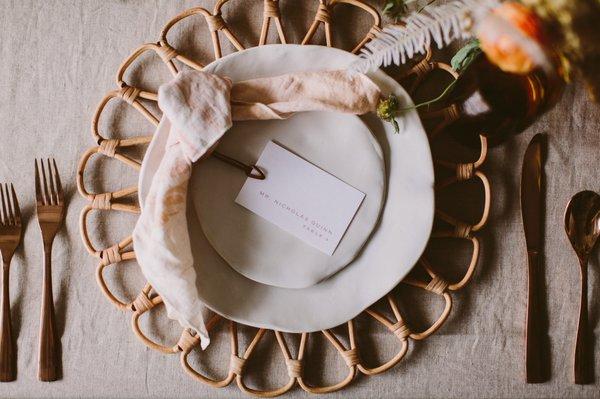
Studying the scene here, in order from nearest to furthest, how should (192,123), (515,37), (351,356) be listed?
(515,37) < (192,123) < (351,356)

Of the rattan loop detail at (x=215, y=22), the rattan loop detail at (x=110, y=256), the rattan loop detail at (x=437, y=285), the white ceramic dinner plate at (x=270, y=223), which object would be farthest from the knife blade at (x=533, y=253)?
the rattan loop detail at (x=110, y=256)

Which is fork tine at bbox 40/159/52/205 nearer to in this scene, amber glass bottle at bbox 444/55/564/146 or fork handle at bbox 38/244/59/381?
fork handle at bbox 38/244/59/381

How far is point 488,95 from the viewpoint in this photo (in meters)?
0.74

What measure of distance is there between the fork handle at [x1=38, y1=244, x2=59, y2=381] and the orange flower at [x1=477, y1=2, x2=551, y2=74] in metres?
0.71

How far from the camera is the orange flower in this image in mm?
486

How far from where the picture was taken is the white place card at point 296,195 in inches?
31.0

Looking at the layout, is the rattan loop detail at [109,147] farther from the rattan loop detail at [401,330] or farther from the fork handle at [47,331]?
the rattan loop detail at [401,330]

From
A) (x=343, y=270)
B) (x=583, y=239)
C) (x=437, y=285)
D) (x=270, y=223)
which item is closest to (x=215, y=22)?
(x=270, y=223)

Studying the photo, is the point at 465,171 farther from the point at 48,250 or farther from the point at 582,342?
the point at 48,250

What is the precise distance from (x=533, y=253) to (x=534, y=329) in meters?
0.12

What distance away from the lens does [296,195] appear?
79 cm

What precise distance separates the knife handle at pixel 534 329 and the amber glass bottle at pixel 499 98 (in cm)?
22

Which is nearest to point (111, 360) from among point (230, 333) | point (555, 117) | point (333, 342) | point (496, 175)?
point (230, 333)

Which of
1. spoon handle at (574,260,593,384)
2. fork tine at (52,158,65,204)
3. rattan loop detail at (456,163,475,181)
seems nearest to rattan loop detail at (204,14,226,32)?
fork tine at (52,158,65,204)
